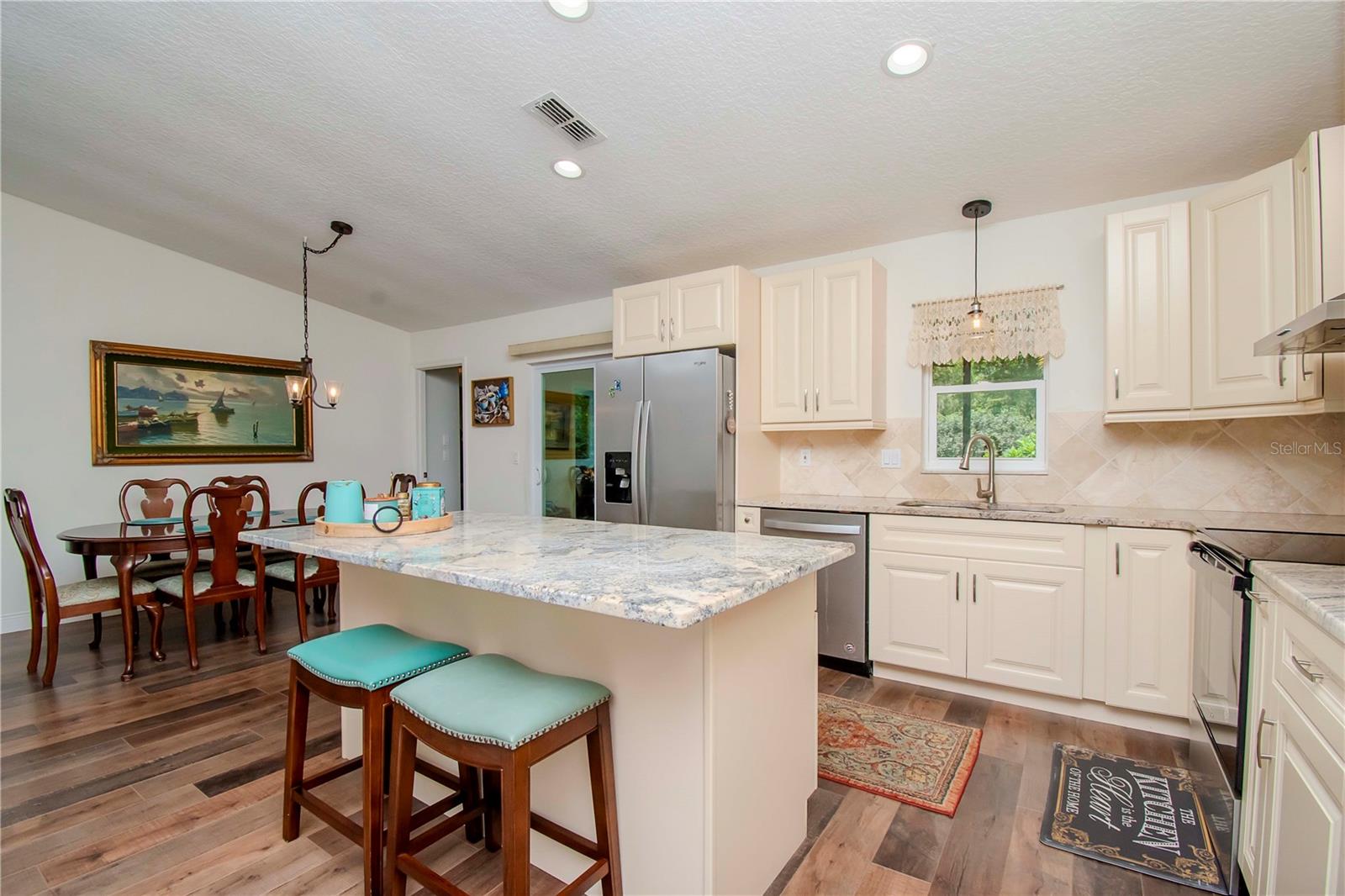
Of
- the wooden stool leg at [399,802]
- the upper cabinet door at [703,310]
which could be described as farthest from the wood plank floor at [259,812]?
the upper cabinet door at [703,310]

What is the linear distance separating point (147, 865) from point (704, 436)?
2628 mm

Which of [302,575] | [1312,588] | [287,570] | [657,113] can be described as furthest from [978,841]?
[287,570]

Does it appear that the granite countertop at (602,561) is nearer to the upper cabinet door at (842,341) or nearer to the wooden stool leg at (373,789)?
the wooden stool leg at (373,789)

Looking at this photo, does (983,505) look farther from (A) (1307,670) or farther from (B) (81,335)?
(B) (81,335)

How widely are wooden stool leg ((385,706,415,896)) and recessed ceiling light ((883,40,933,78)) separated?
2457 millimetres

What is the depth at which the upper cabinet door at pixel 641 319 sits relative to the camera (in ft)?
A: 11.6

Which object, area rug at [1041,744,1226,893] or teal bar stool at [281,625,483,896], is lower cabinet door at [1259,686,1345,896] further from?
teal bar stool at [281,625,483,896]

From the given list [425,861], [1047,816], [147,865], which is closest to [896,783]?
[1047,816]

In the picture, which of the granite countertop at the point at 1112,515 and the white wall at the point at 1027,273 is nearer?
the granite countertop at the point at 1112,515

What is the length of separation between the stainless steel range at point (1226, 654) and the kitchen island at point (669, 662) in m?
1.03

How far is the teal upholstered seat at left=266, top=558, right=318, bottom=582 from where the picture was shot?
12.0ft

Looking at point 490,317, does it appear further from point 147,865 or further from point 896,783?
point 896,783

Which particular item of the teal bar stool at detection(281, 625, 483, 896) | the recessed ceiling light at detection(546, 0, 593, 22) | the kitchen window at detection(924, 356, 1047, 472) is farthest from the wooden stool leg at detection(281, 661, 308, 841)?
the kitchen window at detection(924, 356, 1047, 472)

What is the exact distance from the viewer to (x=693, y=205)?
3.05m
